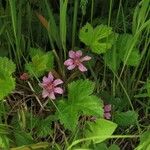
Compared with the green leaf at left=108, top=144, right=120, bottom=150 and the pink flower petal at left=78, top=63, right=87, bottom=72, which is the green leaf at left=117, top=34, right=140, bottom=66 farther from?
the green leaf at left=108, top=144, right=120, bottom=150

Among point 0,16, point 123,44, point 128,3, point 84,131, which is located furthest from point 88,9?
point 84,131

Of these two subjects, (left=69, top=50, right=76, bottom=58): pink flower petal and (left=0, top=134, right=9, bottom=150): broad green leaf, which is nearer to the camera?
(left=0, top=134, right=9, bottom=150): broad green leaf

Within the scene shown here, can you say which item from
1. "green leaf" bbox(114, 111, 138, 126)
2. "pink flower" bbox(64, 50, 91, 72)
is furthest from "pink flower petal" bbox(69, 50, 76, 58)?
"green leaf" bbox(114, 111, 138, 126)

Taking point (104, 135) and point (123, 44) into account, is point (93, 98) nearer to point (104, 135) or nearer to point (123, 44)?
point (104, 135)

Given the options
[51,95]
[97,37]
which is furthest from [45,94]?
[97,37]

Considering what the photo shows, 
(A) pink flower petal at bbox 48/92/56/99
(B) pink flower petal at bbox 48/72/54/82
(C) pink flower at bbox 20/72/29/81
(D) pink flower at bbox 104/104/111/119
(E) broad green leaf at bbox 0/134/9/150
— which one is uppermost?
(B) pink flower petal at bbox 48/72/54/82

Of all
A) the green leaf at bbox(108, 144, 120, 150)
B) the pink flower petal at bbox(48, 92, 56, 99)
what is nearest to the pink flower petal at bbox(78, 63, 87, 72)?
the pink flower petal at bbox(48, 92, 56, 99)

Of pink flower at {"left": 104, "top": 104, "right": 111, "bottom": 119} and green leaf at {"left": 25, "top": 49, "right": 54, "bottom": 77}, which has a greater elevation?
green leaf at {"left": 25, "top": 49, "right": 54, "bottom": 77}
